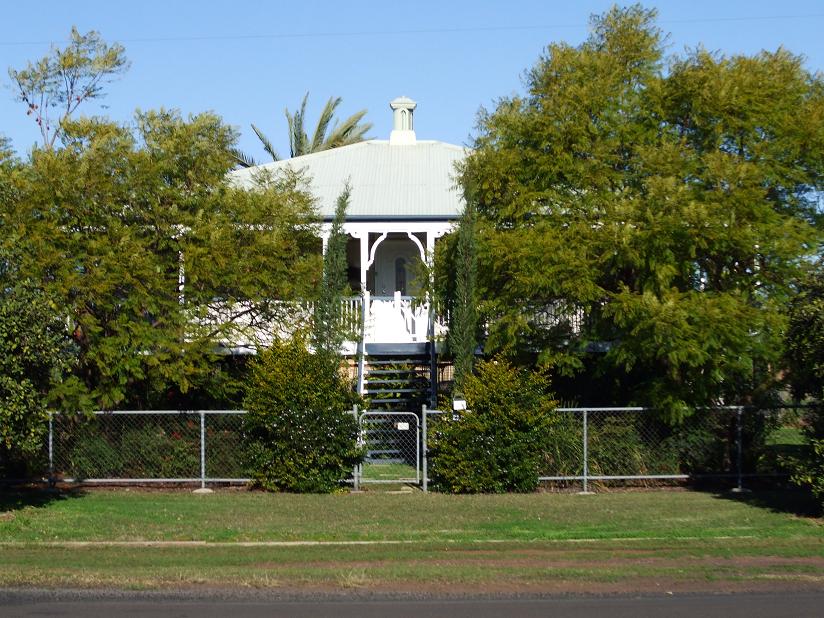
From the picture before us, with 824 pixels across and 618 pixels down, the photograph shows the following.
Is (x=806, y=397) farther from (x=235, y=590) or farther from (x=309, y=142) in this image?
(x=309, y=142)

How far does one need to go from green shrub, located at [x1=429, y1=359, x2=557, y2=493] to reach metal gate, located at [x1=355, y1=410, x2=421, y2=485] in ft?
4.31

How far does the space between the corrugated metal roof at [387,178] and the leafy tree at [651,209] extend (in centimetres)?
308

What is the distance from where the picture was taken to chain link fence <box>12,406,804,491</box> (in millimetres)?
17656

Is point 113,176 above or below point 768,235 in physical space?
above

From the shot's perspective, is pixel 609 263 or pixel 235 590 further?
pixel 609 263

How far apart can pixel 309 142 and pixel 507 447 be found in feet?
92.6

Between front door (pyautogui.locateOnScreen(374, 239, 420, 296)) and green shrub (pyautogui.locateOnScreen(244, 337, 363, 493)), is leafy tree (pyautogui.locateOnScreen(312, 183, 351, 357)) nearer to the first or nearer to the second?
green shrub (pyautogui.locateOnScreen(244, 337, 363, 493))

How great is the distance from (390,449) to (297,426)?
10.5ft

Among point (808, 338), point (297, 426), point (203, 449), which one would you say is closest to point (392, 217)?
point (297, 426)

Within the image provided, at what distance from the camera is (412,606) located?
390 inches

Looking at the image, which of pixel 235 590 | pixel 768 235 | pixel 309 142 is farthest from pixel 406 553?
pixel 309 142

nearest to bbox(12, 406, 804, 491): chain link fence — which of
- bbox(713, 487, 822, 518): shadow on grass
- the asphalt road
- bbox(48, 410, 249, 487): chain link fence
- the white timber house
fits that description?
bbox(48, 410, 249, 487): chain link fence

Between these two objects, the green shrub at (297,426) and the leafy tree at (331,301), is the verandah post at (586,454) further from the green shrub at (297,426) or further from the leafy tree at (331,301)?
the leafy tree at (331,301)

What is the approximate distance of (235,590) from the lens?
34.0ft
